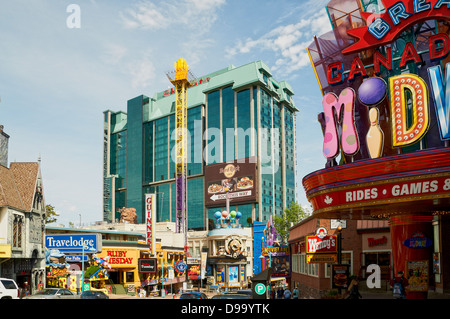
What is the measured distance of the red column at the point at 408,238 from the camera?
29812mm

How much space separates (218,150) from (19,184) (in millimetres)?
108108

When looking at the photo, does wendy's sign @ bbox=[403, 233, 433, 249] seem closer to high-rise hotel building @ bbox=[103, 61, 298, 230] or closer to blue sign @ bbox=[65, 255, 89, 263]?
blue sign @ bbox=[65, 255, 89, 263]

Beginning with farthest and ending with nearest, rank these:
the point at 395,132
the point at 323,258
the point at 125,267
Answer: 1. the point at 125,267
2. the point at 323,258
3. the point at 395,132

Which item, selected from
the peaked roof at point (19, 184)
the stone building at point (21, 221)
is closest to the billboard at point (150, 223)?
the stone building at point (21, 221)

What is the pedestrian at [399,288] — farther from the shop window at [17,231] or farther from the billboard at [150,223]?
the billboard at [150,223]

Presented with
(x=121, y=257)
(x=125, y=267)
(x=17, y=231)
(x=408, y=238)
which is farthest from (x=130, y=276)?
(x=408, y=238)

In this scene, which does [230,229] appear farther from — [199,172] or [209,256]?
[199,172]

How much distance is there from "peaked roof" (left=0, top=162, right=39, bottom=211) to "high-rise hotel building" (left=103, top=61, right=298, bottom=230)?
258 feet

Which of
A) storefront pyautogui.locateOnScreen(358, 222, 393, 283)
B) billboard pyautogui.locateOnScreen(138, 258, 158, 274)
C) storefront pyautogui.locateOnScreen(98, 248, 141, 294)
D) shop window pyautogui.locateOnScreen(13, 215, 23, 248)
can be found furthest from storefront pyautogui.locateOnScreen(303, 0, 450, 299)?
storefront pyautogui.locateOnScreen(98, 248, 141, 294)

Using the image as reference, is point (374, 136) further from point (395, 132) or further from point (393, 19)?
point (393, 19)

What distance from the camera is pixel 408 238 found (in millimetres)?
30609

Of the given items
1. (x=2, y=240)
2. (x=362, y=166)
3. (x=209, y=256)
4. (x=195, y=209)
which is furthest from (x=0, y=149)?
(x=195, y=209)

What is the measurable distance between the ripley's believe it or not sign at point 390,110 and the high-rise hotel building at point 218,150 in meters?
89.0

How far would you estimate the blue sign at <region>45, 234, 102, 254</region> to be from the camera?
171ft
